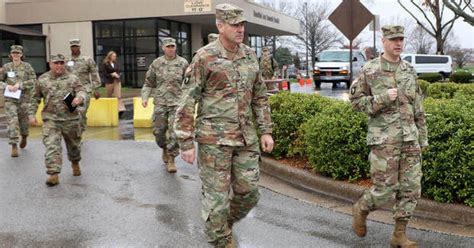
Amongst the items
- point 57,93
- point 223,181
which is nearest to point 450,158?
point 223,181

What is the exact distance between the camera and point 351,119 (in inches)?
267

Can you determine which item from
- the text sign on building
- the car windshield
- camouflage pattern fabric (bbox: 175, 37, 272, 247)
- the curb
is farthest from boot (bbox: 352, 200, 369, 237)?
the car windshield

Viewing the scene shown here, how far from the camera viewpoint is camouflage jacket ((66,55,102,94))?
10484 millimetres

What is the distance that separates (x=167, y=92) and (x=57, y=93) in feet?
4.85

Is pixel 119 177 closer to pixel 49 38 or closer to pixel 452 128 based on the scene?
pixel 452 128

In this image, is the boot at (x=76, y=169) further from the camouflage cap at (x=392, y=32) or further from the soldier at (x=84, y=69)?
the camouflage cap at (x=392, y=32)

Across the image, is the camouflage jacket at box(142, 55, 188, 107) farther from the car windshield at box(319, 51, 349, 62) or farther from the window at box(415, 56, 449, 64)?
the window at box(415, 56, 449, 64)

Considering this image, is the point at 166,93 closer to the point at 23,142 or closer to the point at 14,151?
the point at 14,151

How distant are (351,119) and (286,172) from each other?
126 cm

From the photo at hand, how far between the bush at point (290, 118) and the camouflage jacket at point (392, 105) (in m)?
2.92

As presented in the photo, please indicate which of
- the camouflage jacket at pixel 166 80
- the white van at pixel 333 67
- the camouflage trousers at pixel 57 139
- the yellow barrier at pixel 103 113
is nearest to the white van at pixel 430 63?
the white van at pixel 333 67

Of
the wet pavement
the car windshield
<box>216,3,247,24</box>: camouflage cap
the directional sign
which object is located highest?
the car windshield

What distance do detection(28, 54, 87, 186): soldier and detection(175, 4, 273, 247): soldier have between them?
354 cm

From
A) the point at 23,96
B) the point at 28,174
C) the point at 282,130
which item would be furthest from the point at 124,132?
the point at 282,130
